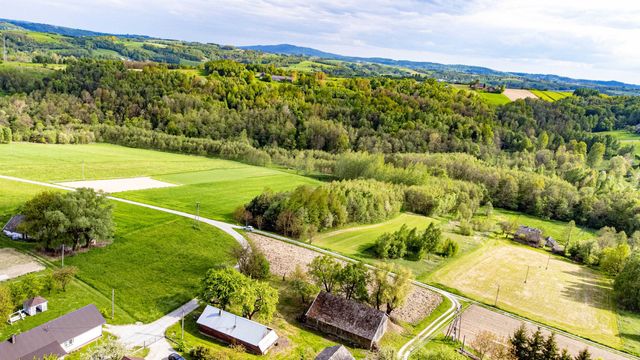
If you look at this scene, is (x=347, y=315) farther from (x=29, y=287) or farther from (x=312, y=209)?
(x=29, y=287)

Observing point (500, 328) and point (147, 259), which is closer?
point (500, 328)

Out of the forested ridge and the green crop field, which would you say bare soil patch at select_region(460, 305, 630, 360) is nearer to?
the green crop field

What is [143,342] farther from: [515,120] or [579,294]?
[515,120]

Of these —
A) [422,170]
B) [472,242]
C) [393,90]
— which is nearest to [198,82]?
[393,90]

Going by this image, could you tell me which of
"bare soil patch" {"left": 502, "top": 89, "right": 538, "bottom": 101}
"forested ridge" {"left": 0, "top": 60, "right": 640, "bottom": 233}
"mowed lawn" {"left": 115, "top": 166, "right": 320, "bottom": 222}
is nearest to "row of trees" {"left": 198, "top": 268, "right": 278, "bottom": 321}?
"mowed lawn" {"left": 115, "top": 166, "right": 320, "bottom": 222}

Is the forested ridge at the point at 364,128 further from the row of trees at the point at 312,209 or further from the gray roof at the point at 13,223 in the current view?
the gray roof at the point at 13,223

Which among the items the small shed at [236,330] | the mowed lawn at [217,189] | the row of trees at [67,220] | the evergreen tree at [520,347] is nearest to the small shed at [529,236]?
the mowed lawn at [217,189]

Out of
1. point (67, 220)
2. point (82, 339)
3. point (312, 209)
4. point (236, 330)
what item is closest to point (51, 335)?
point (82, 339)
